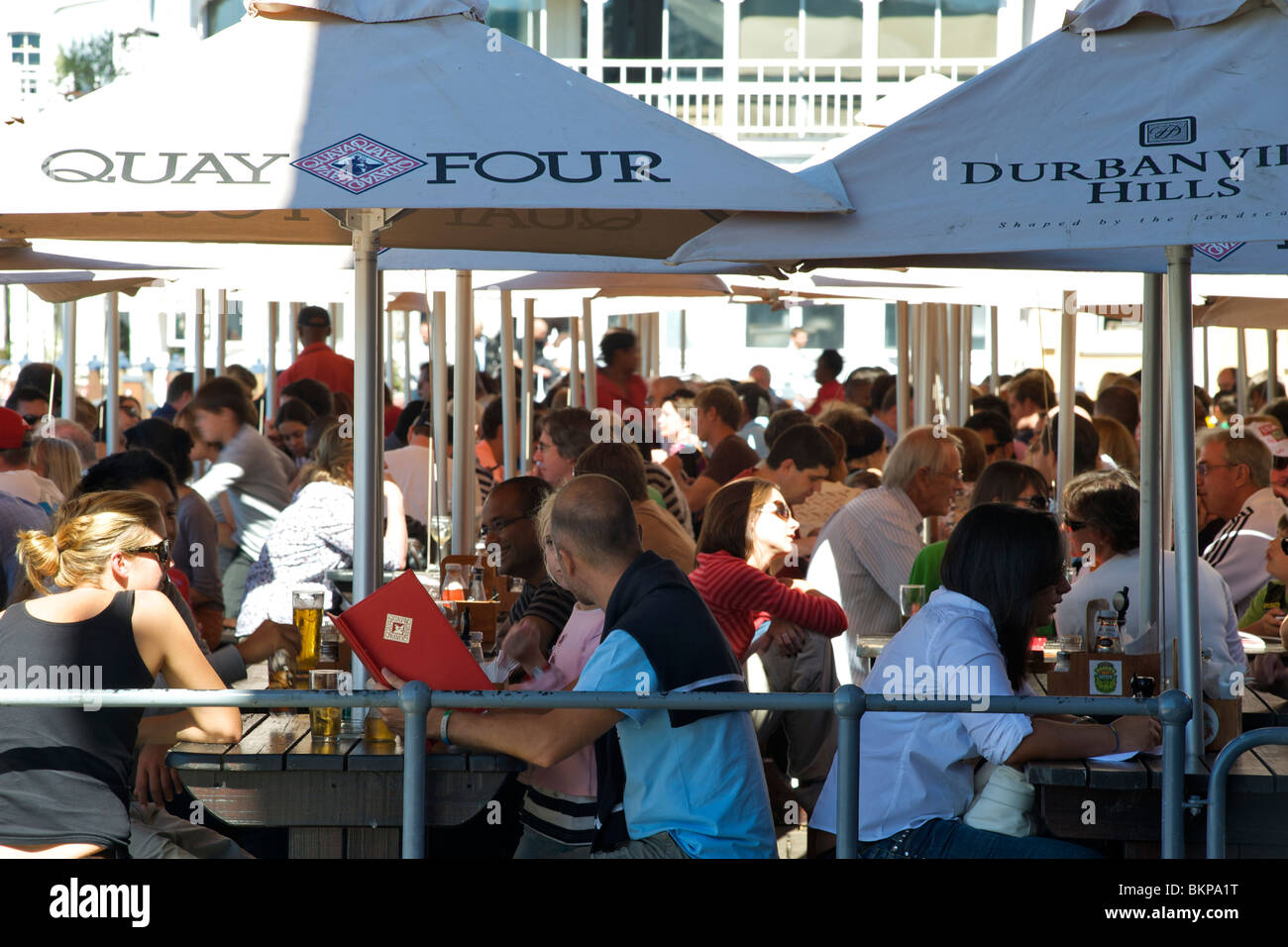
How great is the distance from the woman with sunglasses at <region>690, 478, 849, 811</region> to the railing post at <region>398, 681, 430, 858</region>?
2.13 metres

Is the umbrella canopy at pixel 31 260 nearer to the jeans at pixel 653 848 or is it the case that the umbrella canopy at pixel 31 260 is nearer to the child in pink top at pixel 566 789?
the child in pink top at pixel 566 789

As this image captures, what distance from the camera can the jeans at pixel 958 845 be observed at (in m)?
3.46

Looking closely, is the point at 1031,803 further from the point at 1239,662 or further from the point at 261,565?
the point at 261,565

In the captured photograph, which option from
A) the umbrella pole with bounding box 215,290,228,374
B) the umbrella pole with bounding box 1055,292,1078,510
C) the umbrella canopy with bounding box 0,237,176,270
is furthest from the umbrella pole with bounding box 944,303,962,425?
the umbrella canopy with bounding box 0,237,176,270

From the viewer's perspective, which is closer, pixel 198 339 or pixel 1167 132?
pixel 1167 132

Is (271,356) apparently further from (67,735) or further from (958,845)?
(958,845)

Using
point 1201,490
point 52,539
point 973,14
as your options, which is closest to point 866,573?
point 1201,490

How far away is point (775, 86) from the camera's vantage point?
81.6 ft

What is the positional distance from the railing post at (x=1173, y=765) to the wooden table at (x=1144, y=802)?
0.70ft

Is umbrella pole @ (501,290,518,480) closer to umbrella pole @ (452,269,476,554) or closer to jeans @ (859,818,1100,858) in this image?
umbrella pole @ (452,269,476,554)

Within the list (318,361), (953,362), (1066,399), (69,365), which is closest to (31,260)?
(69,365)

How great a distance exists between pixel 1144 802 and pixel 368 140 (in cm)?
235

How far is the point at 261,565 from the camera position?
665 centimetres

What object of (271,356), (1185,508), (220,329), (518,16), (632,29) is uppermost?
(518,16)
